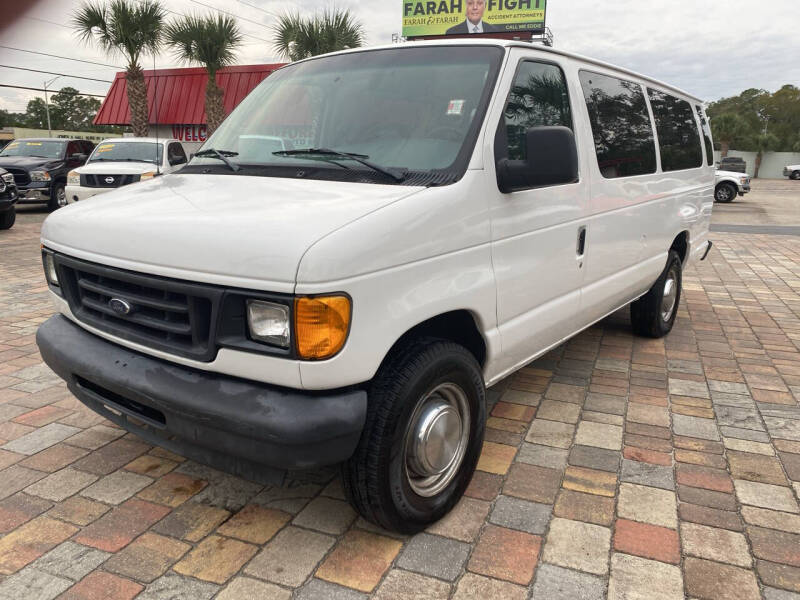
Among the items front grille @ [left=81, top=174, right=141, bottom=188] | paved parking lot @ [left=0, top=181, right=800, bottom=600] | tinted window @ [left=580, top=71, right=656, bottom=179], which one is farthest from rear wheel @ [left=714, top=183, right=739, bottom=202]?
paved parking lot @ [left=0, top=181, right=800, bottom=600]

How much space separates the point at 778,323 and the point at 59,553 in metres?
6.20

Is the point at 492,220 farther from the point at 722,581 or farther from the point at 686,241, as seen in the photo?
the point at 686,241

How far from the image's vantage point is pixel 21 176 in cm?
1388

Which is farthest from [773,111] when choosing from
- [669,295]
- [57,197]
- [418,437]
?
[418,437]

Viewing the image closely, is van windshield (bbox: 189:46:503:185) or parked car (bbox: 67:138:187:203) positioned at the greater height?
van windshield (bbox: 189:46:503:185)

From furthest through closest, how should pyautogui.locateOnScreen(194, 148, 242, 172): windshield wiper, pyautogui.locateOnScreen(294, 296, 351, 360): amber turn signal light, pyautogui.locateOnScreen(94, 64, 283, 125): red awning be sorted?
pyautogui.locateOnScreen(94, 64, 283, 125): red awning < pyautogui.locateOnScreen(194, 148, 242, 172): windshield wiper < pyautogui.locateOnScreen(294, 296, 351, 360): amber turn signal light

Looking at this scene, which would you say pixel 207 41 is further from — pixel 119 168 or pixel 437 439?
pixel 437 439

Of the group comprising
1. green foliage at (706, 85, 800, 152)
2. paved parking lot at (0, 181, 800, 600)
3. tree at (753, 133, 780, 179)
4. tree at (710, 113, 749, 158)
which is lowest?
paved parking lot at (0, 181, 800, 600)

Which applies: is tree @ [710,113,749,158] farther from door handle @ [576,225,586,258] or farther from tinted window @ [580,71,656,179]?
door handle @ [576,225,586,258]

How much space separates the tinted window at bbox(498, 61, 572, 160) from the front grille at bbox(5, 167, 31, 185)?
13869 mm

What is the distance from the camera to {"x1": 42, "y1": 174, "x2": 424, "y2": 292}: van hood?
213 centimetres

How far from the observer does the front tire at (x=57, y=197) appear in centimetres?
1438

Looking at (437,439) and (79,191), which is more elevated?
(79,191)

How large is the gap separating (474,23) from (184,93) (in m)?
18.3
